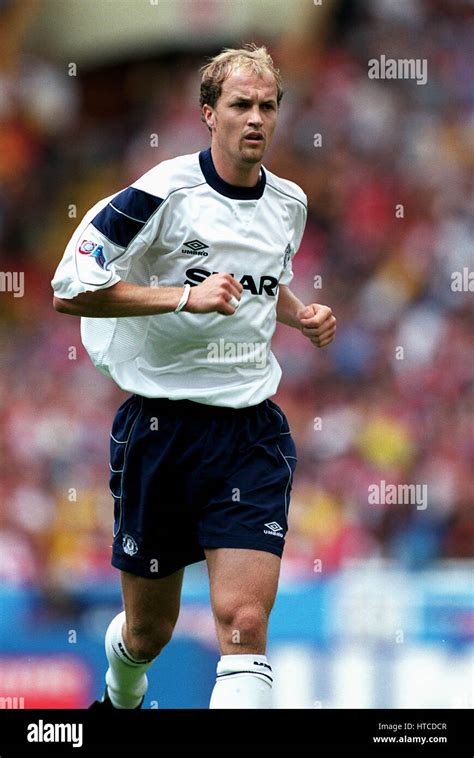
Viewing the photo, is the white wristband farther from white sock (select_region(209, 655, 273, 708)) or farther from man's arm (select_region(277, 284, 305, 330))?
white sock (select_region(209, 655, 273, 708))

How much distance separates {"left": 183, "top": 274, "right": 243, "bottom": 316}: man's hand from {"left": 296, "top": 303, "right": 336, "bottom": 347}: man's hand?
452 mm

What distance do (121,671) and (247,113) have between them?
204 cm

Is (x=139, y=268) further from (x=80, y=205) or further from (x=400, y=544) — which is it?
(x=80, y=205)

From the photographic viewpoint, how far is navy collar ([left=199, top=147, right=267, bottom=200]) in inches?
172

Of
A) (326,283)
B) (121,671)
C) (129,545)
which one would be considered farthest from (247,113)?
(326,283)

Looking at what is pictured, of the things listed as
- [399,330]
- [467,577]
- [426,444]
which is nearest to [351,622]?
[467,577]

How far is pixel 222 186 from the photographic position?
4.36m

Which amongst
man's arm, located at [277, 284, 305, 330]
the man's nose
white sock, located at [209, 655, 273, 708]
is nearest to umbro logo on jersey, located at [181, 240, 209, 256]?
the man's nose

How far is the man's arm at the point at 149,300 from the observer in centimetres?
395

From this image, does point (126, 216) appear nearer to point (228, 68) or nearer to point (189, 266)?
point (189, 266)

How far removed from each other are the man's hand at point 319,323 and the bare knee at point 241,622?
3.01ft

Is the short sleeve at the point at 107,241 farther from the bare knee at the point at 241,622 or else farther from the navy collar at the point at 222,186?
the bare knee at the point at 241,622

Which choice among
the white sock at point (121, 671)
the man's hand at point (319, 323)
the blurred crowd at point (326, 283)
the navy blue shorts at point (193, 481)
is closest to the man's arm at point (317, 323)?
the man's hand at point (319, 323)

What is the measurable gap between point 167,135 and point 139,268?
227 inches
